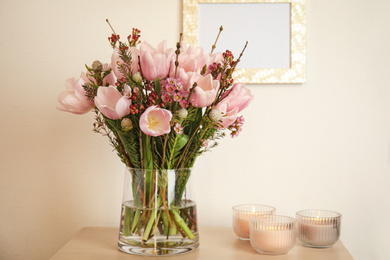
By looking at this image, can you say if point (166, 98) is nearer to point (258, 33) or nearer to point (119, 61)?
point (119, 61)

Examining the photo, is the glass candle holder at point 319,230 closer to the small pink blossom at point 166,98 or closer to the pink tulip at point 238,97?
the pink tulip at point 238,97

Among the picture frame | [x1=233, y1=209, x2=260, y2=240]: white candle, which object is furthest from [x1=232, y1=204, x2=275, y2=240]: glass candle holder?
the picture frame

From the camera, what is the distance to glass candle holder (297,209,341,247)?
1.01 meters

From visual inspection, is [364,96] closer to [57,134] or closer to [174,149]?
[174,149]

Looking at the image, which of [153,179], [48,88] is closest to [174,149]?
[153,179]

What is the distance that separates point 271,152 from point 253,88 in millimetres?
195

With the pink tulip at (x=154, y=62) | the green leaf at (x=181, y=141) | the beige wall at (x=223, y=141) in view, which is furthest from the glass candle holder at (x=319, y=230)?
the pink tulip at (x=154, y=62)

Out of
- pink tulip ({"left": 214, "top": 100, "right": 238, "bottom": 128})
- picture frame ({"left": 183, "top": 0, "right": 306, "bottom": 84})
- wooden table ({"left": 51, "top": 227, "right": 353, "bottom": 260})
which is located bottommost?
wooden table ({"left": 51, "top": 227, "right": 353, "bottom": 260})

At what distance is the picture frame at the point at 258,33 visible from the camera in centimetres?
125

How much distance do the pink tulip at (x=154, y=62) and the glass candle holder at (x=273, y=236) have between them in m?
0.39

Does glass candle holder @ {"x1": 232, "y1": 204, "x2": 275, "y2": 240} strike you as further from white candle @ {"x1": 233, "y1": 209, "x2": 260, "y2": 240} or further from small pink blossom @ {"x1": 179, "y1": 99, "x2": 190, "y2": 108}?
small pink blossom @ {"x1": 179, "y1": 99, "x2": 190, "y2": 108}

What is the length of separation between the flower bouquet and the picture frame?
31 centimetres

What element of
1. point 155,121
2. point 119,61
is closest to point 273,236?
point 155,121

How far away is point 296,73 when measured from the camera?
125 centimetres
